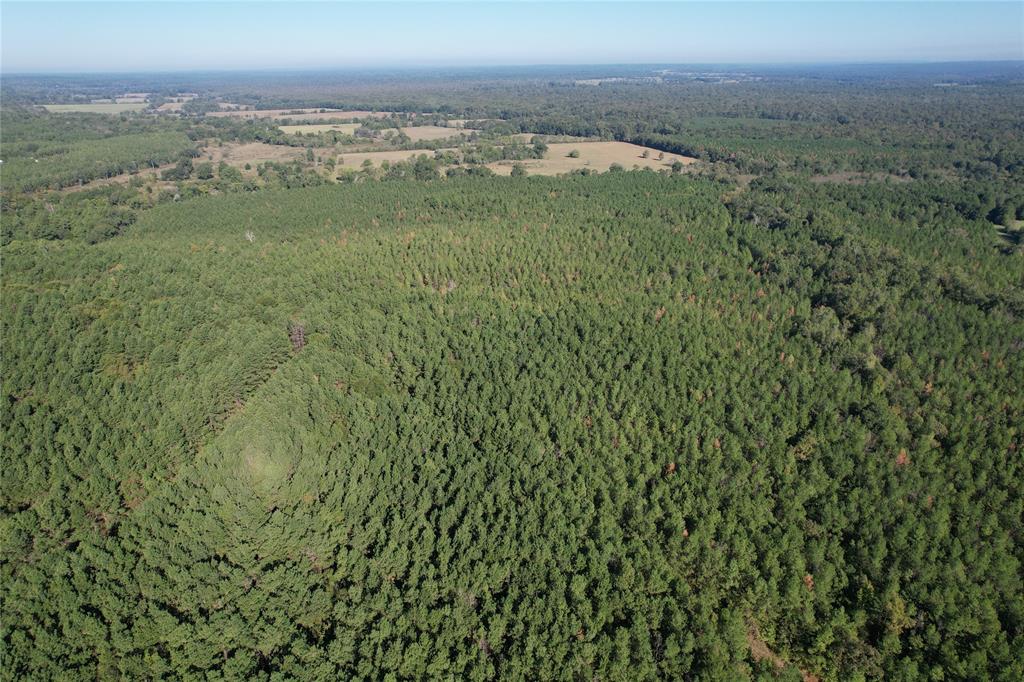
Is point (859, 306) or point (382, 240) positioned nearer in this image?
point (859, 306)

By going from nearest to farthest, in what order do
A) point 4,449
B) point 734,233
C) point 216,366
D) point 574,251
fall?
point 4,449
point 216,366
point 574,251
point 734,233

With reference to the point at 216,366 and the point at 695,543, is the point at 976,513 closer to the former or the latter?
the point at 695,543

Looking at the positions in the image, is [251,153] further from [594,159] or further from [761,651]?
[761,651]

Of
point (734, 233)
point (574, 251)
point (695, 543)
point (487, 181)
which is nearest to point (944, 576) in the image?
point (695, 543)

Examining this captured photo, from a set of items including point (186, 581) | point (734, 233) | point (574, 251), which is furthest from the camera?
point (734, 233)

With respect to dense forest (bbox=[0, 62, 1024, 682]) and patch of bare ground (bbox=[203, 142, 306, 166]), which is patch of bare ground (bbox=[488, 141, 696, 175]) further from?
dense forest (bbox=[0, 62, 1024, 682])

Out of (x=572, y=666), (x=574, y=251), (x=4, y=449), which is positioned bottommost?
(x=572, y=666)
